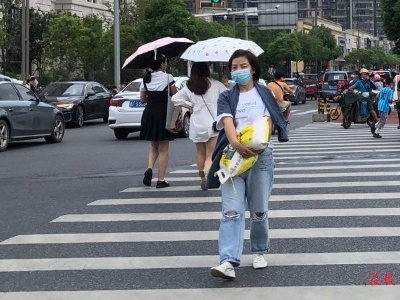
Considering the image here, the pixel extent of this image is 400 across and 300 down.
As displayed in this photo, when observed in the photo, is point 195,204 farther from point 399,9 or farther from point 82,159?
point 399,9

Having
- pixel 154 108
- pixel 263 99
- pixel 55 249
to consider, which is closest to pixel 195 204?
pixel 154 108

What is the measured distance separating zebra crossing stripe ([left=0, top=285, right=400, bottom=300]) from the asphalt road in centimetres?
1

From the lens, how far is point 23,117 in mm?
17500

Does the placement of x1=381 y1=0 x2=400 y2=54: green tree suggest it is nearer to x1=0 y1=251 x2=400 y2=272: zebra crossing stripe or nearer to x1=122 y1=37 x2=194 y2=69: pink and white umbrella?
x1=122 y1=37 x2=194 y2=69: pink and white umbrella

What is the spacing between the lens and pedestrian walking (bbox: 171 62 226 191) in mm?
9750

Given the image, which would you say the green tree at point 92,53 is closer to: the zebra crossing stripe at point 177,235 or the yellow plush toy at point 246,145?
the zebra crossing stripe at point 177,235

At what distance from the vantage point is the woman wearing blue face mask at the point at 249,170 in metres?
5.93

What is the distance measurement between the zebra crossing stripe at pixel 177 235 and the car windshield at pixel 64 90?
18.5 metres

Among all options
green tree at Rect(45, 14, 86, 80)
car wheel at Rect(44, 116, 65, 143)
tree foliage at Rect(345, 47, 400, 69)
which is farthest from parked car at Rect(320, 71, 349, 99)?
tree foliage at Rect(345, 47, 400, 69)

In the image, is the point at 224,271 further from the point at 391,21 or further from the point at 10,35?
the point at 10,35

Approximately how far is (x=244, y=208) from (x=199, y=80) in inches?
155

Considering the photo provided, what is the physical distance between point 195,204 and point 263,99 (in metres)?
3.48

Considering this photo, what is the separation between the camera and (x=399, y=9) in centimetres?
3684

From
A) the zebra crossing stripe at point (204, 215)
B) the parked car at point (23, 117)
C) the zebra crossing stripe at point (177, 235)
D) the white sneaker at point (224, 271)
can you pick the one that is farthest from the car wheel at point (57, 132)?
the white sneaker at point (224, 271)
